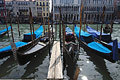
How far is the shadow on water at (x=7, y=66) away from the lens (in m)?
5.41

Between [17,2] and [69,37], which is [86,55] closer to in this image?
[69,37]

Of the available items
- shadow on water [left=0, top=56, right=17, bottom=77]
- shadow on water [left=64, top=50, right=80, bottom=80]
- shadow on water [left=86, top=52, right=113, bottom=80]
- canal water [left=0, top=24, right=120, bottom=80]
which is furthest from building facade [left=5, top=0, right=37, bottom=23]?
shadow on water [left=64, top=50, right=80, bottom=80]

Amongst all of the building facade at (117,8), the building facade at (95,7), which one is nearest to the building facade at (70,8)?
the building facade at (95,7)

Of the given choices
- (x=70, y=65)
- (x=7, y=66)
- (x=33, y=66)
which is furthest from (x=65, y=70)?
(x=7, y=66)

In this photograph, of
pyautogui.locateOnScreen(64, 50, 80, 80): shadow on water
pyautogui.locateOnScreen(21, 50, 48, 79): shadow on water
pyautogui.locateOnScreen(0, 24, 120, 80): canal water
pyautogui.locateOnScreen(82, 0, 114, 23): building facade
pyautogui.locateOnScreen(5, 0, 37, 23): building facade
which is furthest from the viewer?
pyautogui.locateOnScreen(82, 0, 114, 23): building facade

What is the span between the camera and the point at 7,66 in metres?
6.05

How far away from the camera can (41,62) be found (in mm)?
6711

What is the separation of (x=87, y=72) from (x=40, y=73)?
253 cm

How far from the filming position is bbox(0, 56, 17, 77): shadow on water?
541 cm

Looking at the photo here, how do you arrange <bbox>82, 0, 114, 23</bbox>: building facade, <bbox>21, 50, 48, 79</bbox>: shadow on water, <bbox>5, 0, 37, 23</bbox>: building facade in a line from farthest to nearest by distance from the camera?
<bbox>82, 0, 114, 23</bbox>: building facade
<bbox>5, 0, 37, 23</bbox>: building facade
<bbox>21, 50, 48, 79</bbox>: shadow on water

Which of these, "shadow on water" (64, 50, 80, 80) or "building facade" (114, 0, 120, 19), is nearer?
"shadow on water" (64, 50, 80, 80)

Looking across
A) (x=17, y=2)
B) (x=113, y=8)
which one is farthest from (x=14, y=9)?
(x=113, y=8)

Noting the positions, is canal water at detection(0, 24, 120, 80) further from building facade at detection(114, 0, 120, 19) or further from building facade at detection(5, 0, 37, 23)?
building facade at detection(114, 0, 120, 19)

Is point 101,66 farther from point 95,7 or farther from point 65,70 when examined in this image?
point 95,7
